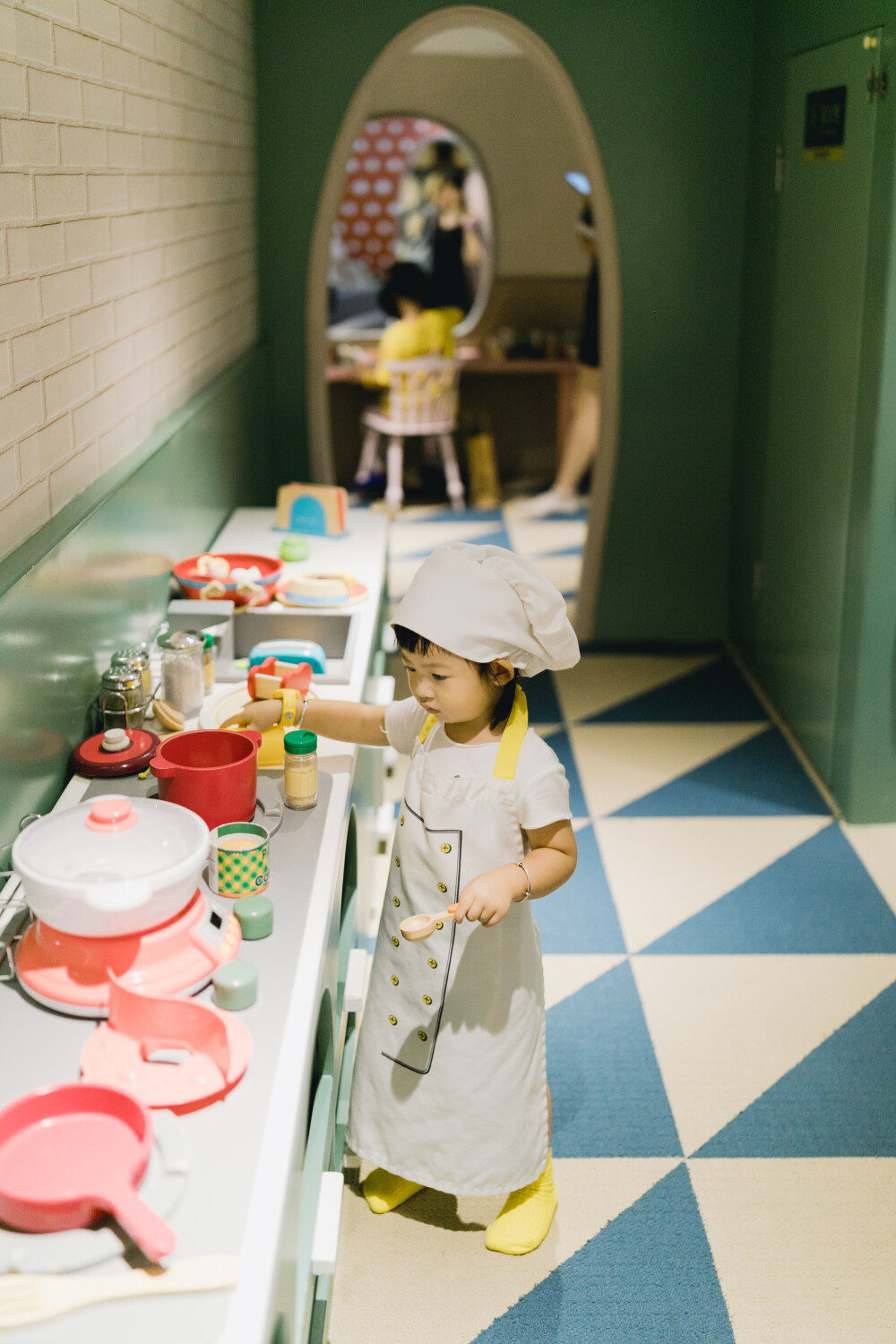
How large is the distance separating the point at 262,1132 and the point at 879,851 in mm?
2517

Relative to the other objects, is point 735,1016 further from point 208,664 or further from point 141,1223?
point 141,1223

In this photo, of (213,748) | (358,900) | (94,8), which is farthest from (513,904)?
(94,8)

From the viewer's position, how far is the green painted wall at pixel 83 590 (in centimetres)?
175

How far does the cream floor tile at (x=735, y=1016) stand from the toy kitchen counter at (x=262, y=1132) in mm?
733

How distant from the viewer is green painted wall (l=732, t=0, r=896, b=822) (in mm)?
3166

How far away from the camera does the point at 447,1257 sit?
2.09 metres

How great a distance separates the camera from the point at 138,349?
8.69 feet

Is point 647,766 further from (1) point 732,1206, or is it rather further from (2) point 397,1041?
(2) point 397,1041

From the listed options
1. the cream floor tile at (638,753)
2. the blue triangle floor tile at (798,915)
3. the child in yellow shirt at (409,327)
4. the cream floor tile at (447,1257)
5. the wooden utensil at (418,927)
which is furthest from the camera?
the child in yellow shirt at (409,327)

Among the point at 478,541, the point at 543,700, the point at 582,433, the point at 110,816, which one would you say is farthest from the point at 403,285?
the point at 110,816

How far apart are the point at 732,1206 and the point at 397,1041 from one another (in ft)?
2.33

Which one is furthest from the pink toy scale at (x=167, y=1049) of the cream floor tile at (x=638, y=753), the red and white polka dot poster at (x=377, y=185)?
the red and white polka dot poster at (x=377, y=185)

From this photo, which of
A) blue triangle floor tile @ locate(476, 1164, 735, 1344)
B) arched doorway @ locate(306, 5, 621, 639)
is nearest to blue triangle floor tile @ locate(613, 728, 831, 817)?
arched doorway @ locate(306, 5, 621, 639)

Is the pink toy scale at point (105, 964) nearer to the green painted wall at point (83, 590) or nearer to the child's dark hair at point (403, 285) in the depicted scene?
the green painted wall at point (83, 590)
